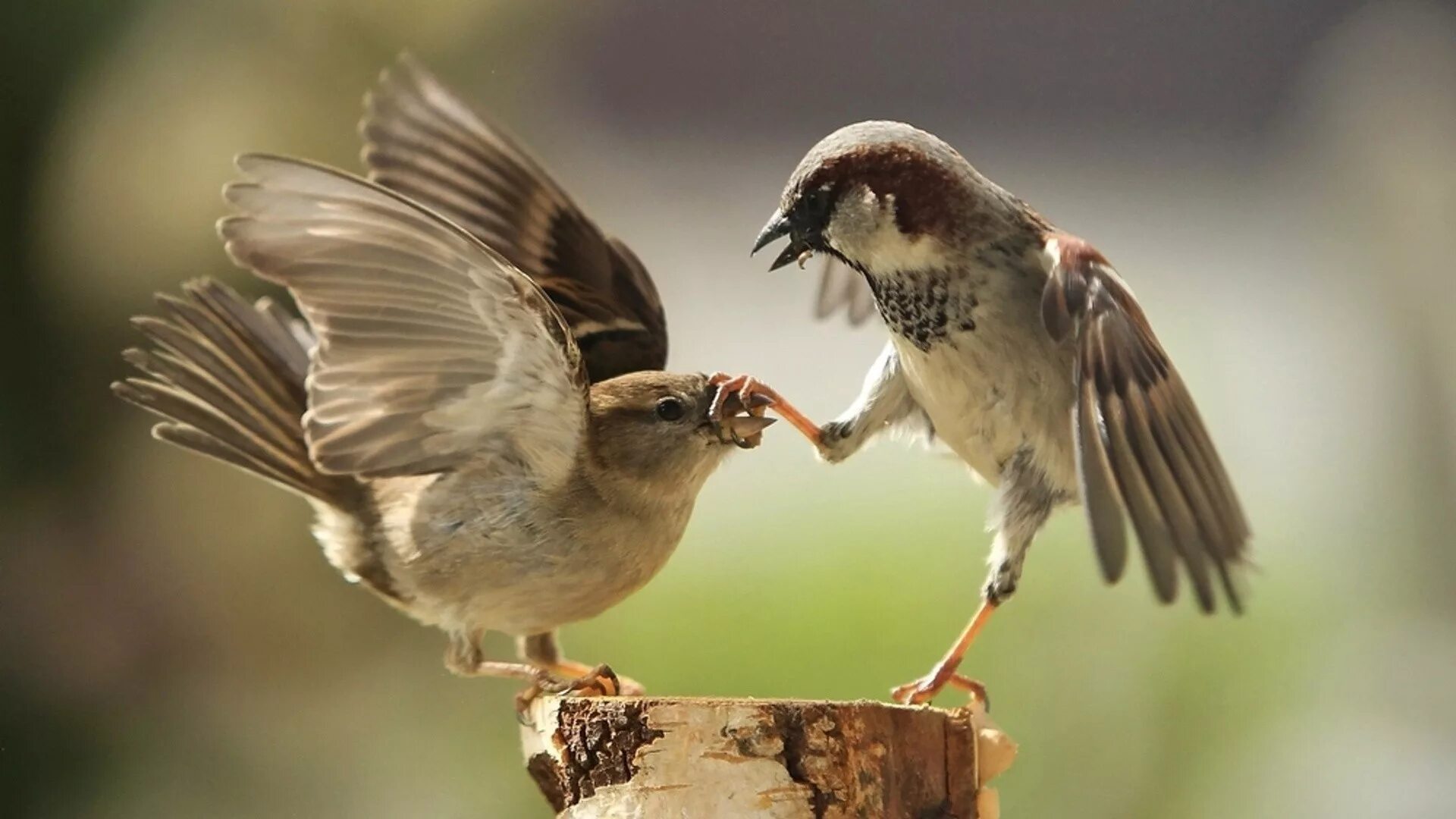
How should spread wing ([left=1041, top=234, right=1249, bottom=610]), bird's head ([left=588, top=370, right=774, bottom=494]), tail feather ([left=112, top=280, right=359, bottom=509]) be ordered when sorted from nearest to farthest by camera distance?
spread wing ([left=1041, top=234, right=1249, bottom=610]) → bird's head ([left=588, top=370, right=774, bottom=494]) → tail feather ([left=112, top=280, right=359, bottom=509])

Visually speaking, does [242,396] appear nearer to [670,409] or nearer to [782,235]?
[670,409]

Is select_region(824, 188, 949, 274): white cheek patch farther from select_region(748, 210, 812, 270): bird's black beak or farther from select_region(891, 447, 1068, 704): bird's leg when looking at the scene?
select_region(891, 447, 1068, 704): bird's leg

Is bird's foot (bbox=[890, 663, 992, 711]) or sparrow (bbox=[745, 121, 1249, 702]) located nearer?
sparrow (bbox=[745, 121, 1249, 702])

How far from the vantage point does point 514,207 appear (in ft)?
4.68

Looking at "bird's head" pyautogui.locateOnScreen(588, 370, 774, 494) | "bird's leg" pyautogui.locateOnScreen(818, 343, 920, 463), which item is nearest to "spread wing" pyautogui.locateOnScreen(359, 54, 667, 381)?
"bird's head" pyautogui.locateOnScreen(588, 370, 774, 494)

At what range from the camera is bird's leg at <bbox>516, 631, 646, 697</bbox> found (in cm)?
121

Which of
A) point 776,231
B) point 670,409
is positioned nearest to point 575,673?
point 670,409

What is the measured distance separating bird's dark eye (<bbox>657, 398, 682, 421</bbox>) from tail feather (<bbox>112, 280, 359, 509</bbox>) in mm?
340

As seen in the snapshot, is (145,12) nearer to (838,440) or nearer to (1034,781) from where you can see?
(838,440)

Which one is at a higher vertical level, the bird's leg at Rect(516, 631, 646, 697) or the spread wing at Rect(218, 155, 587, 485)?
the spread wing at Rect(218, 155, 587, 485)

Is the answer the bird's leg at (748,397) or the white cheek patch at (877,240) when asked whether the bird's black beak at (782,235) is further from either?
the bird's leg at (748,397)

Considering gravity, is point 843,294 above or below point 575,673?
above

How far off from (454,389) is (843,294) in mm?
552

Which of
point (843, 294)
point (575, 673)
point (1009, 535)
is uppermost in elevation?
point (843, 294)
